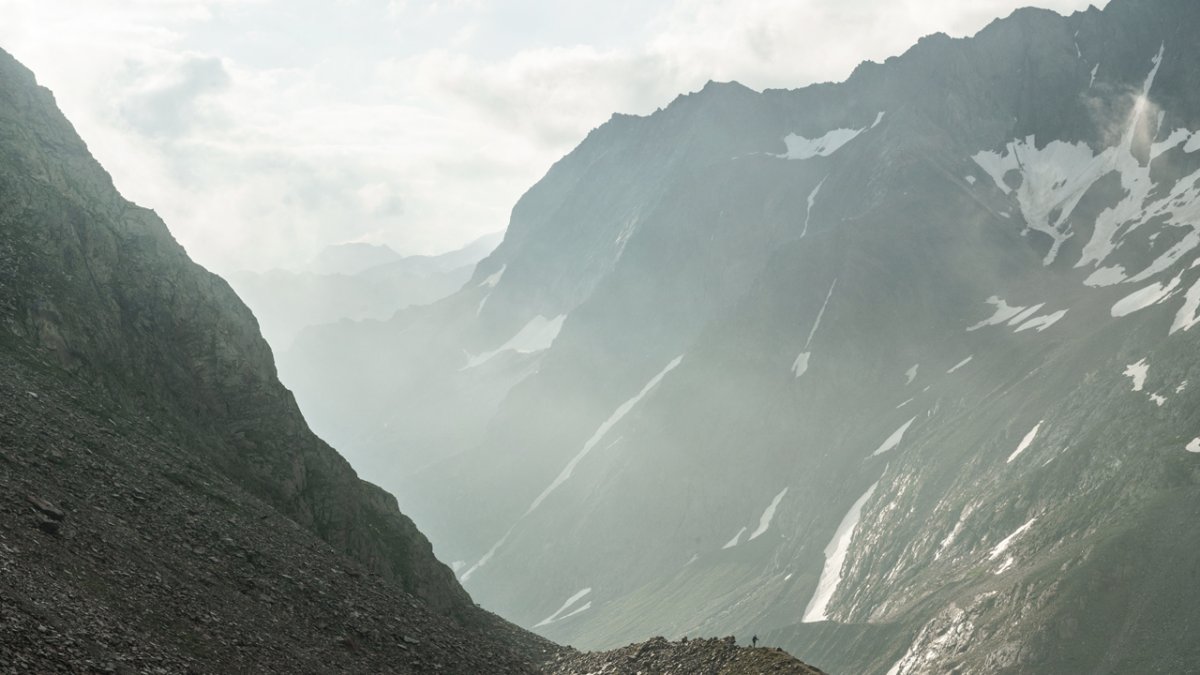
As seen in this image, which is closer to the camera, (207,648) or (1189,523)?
(207,648)

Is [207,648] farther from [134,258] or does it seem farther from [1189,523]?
[1189,523]

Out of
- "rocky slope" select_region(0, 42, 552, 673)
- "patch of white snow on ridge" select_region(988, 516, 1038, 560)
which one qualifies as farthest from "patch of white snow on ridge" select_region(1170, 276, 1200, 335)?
"rocky slope" select_region(0, 42, 552, 673)

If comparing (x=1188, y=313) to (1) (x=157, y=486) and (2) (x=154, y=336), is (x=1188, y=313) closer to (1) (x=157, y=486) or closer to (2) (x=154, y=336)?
(2) (x=154, y=336)

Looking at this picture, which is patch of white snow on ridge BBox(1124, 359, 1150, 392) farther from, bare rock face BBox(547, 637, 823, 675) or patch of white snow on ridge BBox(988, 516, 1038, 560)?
bare rock face BBox(547, 637, 823, 675)

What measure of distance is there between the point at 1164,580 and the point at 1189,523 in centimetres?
1324

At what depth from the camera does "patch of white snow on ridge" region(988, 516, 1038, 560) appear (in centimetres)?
16475

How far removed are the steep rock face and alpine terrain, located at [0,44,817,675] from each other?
0.14 metres

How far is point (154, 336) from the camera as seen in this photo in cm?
5903

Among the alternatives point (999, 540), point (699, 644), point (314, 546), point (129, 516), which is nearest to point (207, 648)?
point (129, 516)

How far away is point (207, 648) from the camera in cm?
3098

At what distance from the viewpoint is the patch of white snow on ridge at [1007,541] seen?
16475cm

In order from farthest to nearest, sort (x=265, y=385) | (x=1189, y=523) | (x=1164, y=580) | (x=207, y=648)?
(x=1189, y=523) → (x=1164, y=580) → (x=265, y=385) → (x=207, y=648)

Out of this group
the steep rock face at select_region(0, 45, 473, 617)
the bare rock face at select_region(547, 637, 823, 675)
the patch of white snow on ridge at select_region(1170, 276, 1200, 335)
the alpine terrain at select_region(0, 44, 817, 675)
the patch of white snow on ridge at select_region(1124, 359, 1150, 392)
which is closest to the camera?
the alpine terrain at select_region(0, 44, 817, 675)

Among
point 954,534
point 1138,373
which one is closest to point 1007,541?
point 954,534
